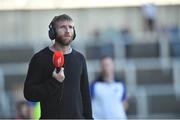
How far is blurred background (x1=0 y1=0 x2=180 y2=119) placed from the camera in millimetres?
17500

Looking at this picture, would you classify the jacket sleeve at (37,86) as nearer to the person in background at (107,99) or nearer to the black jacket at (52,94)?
the black jacket at (52,94)

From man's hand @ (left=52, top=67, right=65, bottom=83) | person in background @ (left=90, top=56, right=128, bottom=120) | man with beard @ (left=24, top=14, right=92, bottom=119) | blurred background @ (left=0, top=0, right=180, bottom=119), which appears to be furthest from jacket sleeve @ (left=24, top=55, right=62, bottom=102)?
blurred background @ (left=0, top=0, right=180, bottom=119)

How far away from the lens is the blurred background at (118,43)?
17500 millimetres

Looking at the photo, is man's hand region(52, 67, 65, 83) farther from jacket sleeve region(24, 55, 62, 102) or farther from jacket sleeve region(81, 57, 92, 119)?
jacket sleeve region(81, 57, 92, 119)

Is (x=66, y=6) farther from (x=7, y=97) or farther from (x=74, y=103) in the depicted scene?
(x=74, y=103)

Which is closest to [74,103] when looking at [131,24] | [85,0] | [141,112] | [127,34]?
[141,112]

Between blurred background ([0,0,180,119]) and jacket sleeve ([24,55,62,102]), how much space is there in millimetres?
9155

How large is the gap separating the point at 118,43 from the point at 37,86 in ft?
42.1

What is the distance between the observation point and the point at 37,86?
22.3 ft

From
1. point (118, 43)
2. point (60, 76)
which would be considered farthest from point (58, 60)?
point (118, 43)

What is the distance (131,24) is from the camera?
22.6m

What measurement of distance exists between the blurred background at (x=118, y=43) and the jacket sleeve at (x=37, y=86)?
360 inches

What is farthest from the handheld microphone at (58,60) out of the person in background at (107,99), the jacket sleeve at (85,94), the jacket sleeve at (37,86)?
the person in background at (107,99)

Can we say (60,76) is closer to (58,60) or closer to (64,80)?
(58,60)
